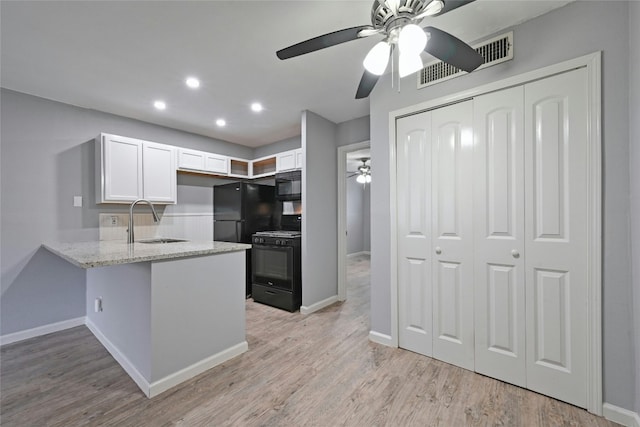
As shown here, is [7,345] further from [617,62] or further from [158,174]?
[617,62]

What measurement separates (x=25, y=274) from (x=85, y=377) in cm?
161

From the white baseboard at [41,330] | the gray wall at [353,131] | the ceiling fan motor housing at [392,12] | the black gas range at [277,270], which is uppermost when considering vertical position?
the gray wall at [353,131]

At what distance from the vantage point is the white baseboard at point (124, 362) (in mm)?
1802

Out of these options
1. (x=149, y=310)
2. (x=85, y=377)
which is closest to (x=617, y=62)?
(x=149, y=310)

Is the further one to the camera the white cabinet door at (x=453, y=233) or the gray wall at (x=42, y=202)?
the gray wall at (x=42, y=202)

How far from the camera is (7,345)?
8.34 ft

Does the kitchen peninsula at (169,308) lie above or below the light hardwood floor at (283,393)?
above

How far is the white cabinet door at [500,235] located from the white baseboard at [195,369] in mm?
1930

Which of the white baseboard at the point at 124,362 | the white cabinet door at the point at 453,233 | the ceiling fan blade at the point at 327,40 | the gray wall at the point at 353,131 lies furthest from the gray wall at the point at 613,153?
the white baseboard at the point at 124,362

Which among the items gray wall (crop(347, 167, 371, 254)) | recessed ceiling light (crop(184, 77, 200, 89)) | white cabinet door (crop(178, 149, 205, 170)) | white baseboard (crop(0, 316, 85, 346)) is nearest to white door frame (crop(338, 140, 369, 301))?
recessed ceiling light (crop(184, 77, 200, 89))

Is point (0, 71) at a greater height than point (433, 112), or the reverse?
point (0, 71)

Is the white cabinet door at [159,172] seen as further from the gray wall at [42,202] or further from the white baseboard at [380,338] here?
the white baseboard at [380,338]

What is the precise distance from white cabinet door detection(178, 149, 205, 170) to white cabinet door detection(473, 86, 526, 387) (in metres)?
3.46

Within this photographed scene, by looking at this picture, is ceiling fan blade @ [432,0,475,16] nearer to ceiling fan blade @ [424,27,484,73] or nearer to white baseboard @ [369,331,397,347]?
ceiling fan blade @ [424,27,484,73]
